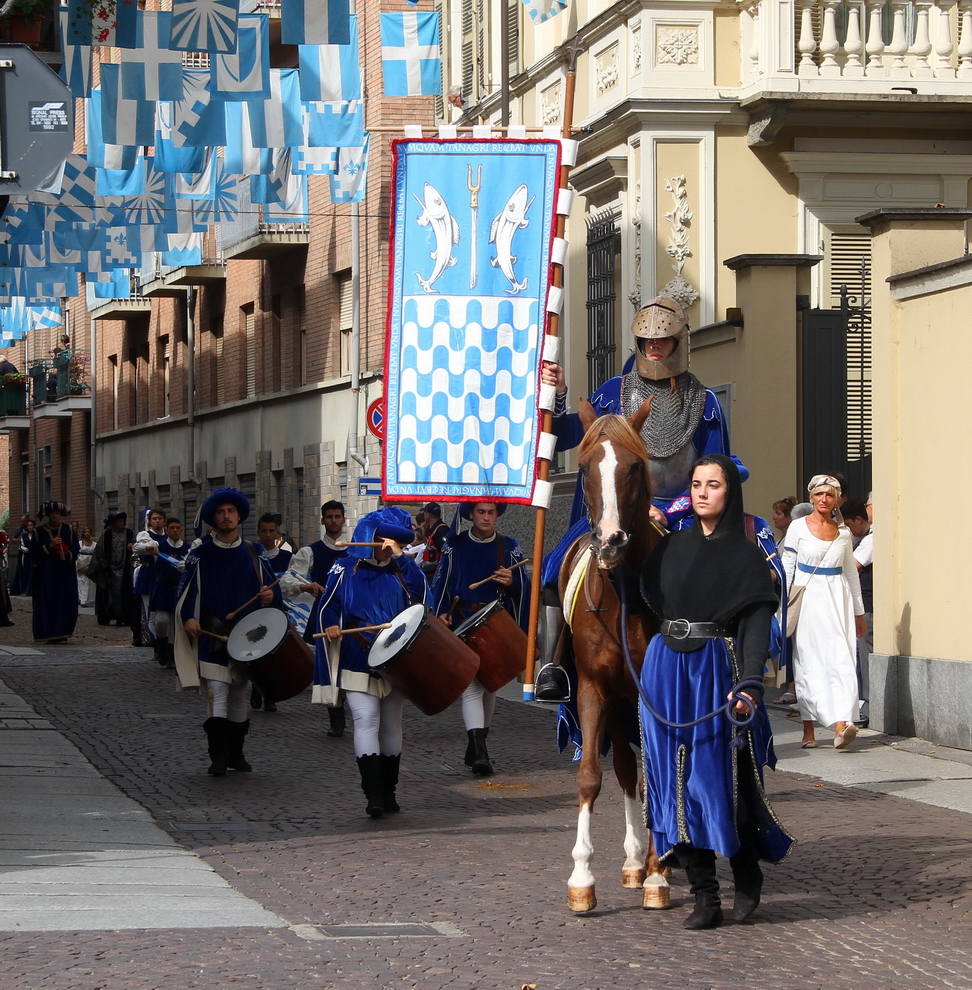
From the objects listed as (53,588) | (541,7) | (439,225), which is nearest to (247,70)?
(541,7)

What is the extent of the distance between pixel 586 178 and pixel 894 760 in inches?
420

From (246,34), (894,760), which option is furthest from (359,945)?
(246,34)

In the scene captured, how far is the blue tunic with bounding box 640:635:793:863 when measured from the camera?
679 cm

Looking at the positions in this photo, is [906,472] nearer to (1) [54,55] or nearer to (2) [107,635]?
(1) [54,55]

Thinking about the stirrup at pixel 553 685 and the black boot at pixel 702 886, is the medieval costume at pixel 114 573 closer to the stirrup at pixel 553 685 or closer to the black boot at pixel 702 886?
the stirrup at pixel 553 685

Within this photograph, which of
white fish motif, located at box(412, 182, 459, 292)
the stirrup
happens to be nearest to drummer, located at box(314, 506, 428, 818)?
white fish motif, located at box(412, 182, 459, 292)

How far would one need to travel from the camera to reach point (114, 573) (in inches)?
1118

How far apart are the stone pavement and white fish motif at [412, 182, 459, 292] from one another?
3145 millimetres

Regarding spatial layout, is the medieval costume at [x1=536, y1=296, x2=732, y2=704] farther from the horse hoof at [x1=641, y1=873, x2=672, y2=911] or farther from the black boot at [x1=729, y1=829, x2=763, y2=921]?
the black boot at [x1=729, y1=829, x2=763, y2=921]

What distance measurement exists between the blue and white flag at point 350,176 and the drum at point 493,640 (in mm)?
10011

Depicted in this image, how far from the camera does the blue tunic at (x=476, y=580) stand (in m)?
12.5

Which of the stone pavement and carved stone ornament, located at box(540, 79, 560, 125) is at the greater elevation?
carved stone ornament, located at box(540, 79, 560, 125)

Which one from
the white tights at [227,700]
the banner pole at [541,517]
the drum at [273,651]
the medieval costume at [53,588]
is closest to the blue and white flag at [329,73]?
the drum at [273,651]

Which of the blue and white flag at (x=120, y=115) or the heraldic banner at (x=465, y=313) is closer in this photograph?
the heraldic banner at (x=465, y=313)
